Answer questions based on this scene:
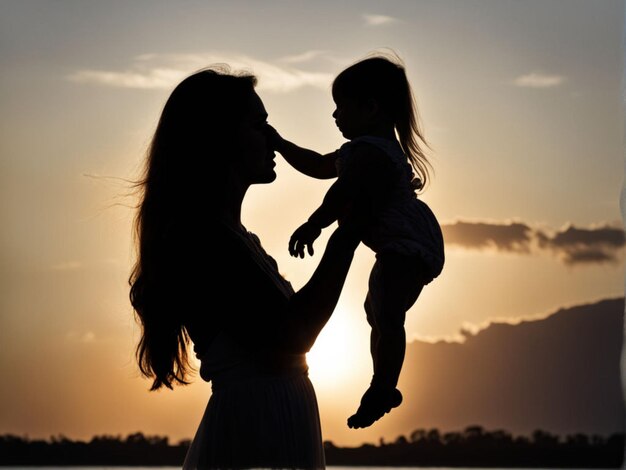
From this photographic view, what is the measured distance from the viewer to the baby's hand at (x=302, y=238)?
2924 millimetres

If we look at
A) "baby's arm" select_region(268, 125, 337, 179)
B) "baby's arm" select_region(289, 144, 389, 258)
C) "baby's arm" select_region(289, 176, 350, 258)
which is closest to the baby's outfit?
"baby's arm" select_region(289, 144, 389, 258)

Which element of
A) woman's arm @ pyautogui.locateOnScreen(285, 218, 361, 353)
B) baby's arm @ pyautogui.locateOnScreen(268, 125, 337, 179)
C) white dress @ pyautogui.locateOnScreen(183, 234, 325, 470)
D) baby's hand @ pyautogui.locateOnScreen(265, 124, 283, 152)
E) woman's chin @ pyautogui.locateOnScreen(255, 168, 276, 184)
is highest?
baby's hand @ pyautogui.locateOnScreen(265, 124, 283, 152)

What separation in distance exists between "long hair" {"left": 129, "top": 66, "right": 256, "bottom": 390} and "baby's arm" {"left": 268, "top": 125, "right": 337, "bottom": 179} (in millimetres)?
419

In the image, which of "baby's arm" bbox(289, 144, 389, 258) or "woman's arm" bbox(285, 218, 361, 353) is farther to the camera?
"baby's arm" bbox(289, 144, 389, 258)

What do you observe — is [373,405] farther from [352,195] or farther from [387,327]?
[352,195]

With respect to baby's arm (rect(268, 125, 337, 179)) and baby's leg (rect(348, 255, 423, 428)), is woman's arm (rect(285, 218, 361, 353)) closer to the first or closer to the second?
baby's leg (rect(348, 255, 423, 428))

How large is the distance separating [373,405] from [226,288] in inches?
29.6

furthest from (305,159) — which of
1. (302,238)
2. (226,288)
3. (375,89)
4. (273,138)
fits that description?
(226,288)

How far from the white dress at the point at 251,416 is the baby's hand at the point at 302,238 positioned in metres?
0.11

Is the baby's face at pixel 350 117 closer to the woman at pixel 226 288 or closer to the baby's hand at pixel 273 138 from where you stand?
the baby's hand at pixel 273 138

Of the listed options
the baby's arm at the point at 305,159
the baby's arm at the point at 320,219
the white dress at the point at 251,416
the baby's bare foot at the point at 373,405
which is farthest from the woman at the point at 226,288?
the baby's arm at the point at 305,159

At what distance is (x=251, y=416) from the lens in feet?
9.34

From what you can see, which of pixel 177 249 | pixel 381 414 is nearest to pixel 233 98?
pixel 177 249

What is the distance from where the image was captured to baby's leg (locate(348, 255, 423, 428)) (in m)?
3.16
